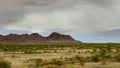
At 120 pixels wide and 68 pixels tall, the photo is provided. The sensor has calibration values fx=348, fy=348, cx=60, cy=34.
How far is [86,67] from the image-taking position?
100ft

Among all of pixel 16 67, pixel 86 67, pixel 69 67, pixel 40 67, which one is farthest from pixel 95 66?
pixel 16 67

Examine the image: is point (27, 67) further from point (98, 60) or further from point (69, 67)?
point (98, 60)

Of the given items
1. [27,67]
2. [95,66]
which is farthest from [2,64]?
[95,66]

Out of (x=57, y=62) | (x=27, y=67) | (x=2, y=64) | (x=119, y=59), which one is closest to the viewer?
(x=2, y=64)

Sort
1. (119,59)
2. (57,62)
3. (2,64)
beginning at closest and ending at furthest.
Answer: (2,64), (57,62), (119,59)

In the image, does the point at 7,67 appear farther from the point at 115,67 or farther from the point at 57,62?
the point at 115,67

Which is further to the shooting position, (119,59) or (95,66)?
(119,59)

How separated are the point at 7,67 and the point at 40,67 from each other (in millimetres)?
2955

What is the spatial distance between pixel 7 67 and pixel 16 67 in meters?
2.84

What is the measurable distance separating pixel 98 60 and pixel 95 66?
6.39 m

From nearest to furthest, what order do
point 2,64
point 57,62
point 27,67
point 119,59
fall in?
point 2,64
point 27,67
point 57,62
point 119,59

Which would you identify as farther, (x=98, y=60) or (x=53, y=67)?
(x=98, y=60)

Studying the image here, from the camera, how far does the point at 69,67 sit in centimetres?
2944

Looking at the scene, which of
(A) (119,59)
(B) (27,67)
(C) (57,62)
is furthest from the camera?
(A) (119,59)
